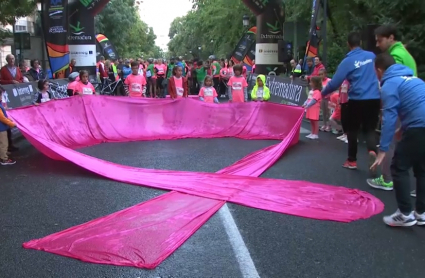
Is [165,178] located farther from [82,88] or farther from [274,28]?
[274,28]

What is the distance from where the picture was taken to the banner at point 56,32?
58.2 feet

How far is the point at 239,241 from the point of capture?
15.3 feet

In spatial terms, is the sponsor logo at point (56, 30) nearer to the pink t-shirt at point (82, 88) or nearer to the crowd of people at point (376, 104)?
the crowd of people at point (376, 104)

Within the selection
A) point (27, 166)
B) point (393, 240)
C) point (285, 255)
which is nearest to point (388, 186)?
point (393, 240)

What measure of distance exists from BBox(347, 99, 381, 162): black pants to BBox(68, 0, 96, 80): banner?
15.0 m

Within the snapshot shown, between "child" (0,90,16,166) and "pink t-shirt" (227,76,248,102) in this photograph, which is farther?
"pink t-shirt" (227,76,248,102)

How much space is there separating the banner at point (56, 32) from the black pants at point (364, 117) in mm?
13314

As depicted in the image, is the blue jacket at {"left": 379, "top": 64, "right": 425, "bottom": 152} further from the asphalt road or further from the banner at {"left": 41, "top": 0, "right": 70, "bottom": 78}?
the banner at {"left": 41, "top": 0, "right": 70, "bottom": 78}

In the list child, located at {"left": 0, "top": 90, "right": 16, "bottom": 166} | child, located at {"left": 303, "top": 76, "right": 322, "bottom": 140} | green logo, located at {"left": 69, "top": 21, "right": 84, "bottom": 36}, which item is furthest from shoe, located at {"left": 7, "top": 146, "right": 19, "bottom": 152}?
green logo, located at {"left": 69, "top": 21, "right": 84, "bottom": 36}

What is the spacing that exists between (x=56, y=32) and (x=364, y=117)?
13.7 metres

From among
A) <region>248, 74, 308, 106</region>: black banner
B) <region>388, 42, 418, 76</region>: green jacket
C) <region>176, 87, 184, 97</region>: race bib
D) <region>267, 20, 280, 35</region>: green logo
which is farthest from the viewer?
<region>267, 20, 280, 35</region>: green logo

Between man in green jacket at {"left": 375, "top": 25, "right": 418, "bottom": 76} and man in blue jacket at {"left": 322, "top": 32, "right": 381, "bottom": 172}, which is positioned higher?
man in green jacket at {"left": 375, "top": 25, "right": 418, "bottom": 76}

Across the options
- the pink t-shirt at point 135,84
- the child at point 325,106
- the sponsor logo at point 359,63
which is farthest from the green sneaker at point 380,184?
the pink t-shirt at point 135,84

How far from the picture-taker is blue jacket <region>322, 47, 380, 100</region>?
7215 millimetres
